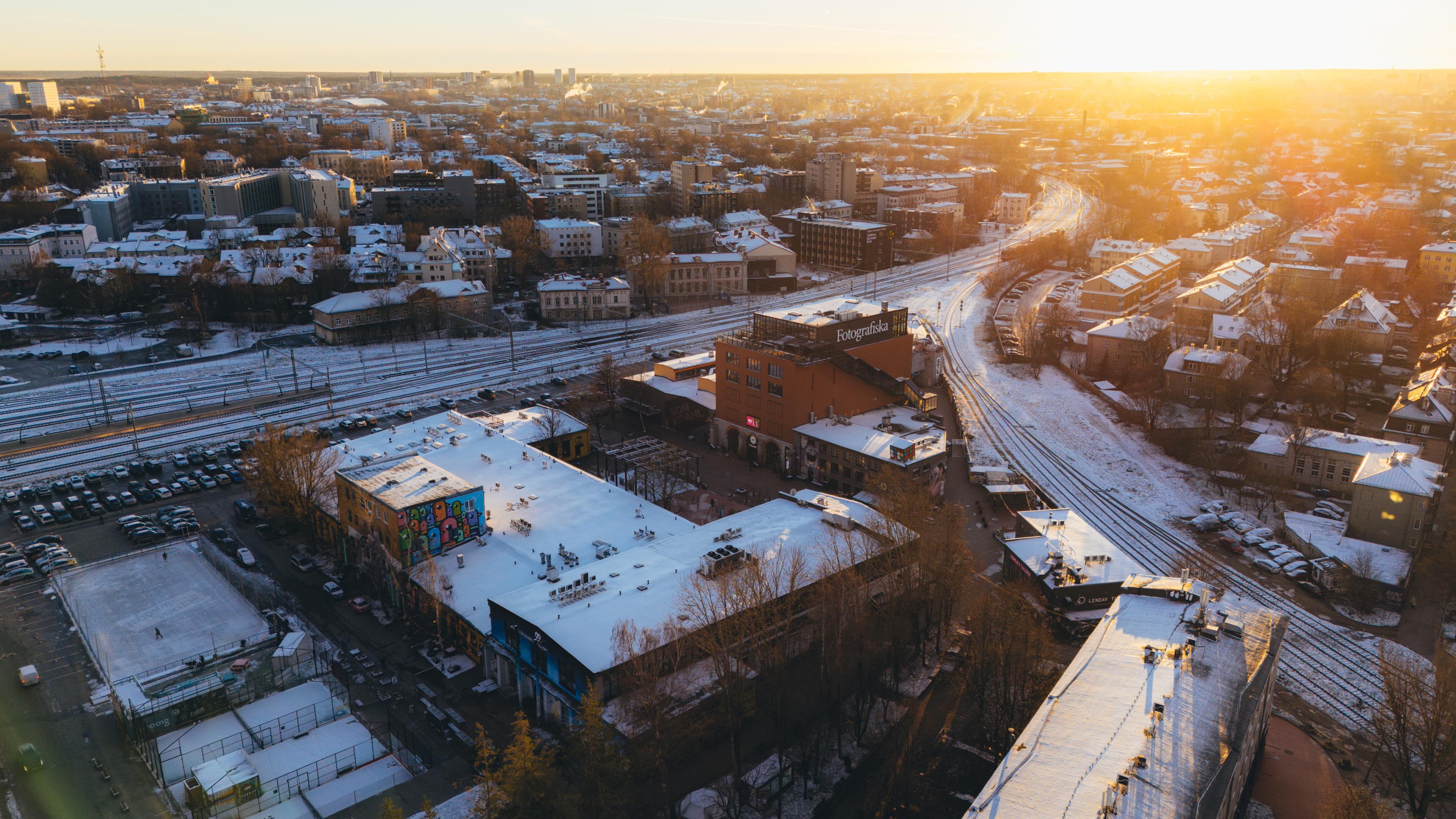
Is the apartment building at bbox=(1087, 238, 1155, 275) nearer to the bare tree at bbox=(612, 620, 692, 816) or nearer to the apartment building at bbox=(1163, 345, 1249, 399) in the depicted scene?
the apartment building at bbox=(1163, 345, 1249, 399)

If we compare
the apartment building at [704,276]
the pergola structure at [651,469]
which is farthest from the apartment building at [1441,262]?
the pergola structure at [651,469]

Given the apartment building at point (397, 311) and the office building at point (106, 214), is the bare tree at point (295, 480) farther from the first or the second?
the office building at point (106, 214)

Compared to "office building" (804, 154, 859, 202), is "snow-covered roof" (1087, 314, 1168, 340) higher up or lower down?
lower down

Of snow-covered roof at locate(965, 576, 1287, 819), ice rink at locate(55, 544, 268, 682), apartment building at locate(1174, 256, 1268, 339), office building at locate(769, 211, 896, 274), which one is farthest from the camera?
office building at locate(769, 211, 896, 274)

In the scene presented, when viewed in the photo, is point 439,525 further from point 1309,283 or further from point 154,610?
point 1309,283

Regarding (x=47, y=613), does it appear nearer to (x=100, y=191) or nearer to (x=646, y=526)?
(x=646, y=526)

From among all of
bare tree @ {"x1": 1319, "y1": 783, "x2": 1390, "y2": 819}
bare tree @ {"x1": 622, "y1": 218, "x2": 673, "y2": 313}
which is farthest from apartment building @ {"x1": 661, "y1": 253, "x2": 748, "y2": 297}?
bare tree @ {"x1": 1319, "y1": 783, "x2": 1390, "y2": 819}
